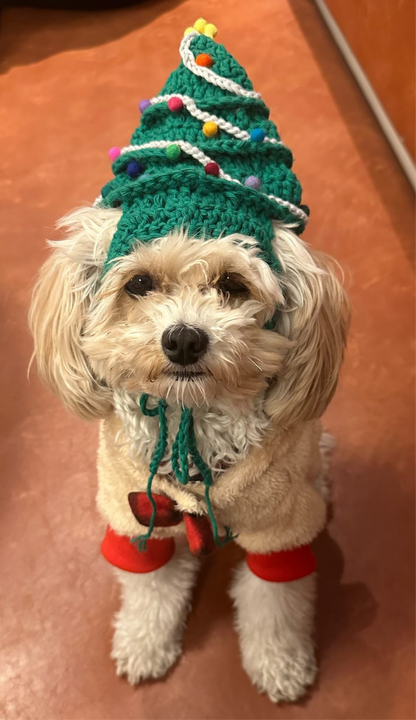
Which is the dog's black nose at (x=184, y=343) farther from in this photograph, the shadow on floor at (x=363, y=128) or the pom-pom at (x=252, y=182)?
the shadow on floor at (x=363, y=128)

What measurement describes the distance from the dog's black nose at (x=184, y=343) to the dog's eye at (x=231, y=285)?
0.32 feet

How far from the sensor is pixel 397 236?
1730 mm

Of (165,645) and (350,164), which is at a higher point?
(350,164)

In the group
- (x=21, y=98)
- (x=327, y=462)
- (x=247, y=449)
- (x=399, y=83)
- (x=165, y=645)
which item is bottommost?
(x=165, y=645)

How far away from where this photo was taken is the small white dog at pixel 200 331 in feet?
2.44

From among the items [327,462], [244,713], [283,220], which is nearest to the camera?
[283,220]

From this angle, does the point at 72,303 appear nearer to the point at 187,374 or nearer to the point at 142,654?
the point at 187,374

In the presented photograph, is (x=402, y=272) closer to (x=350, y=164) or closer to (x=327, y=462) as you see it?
(x=350, y=164)

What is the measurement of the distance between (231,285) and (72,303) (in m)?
0.23

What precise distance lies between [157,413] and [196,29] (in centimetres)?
56

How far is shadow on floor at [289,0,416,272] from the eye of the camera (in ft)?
5.81

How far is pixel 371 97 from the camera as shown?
200 cm

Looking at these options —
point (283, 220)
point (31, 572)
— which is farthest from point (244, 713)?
point (283, 220)

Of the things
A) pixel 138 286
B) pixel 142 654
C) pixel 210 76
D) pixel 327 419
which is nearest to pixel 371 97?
pixel 327 419
